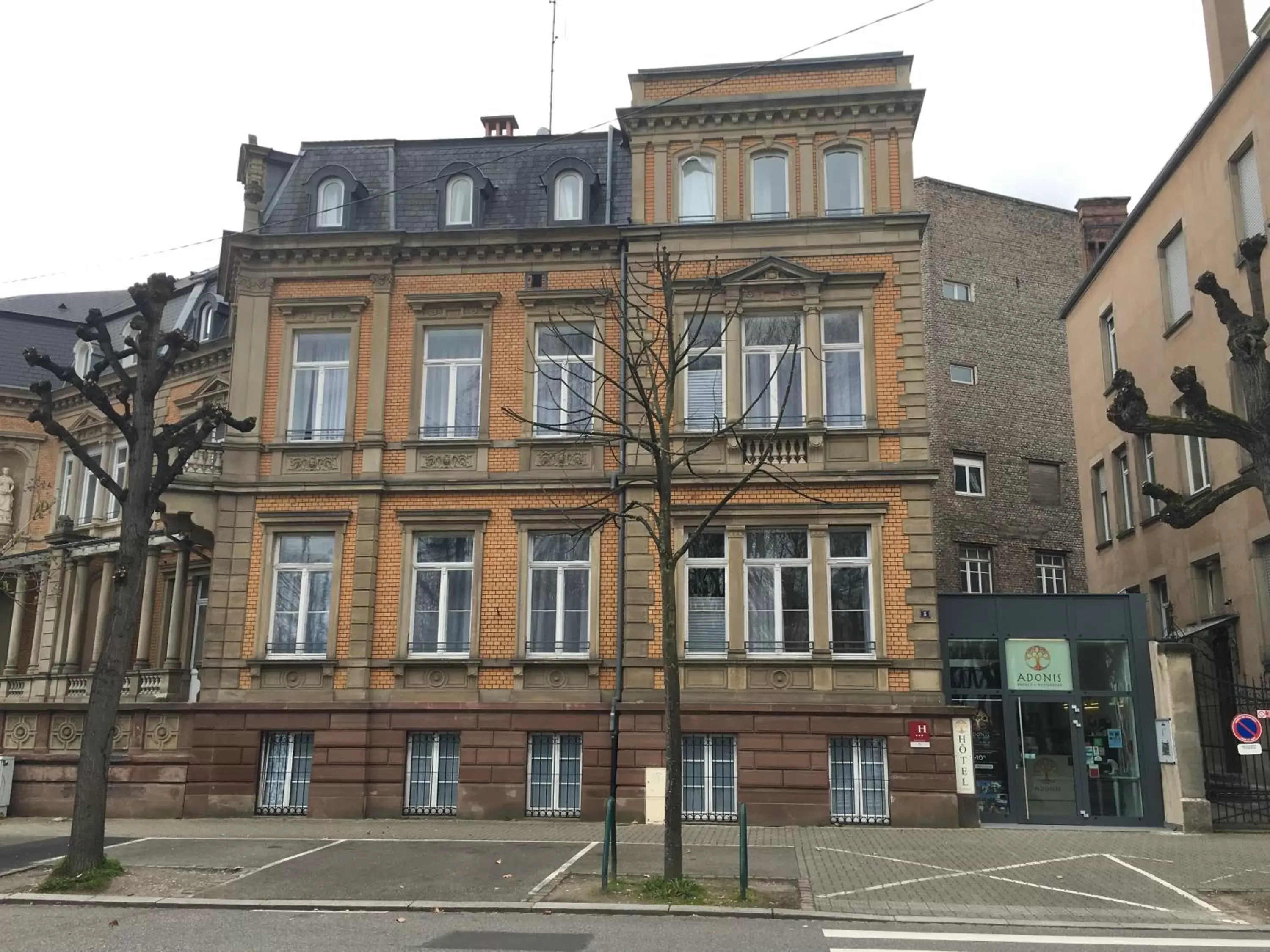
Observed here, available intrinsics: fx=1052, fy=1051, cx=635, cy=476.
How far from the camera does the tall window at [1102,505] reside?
26.9 metres

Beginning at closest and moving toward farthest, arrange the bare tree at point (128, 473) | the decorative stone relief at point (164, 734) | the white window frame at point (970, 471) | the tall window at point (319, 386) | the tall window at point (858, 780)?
the bare tree at point (128, 473)
the tall window at point (858, 780)
the decorative stone relief at point (164, 734)
the tall window at point (319, 386)
the white window frame at point (970, 471)

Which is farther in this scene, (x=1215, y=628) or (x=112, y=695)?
(x=1215, y=628)

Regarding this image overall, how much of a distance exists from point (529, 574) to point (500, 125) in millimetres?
11984

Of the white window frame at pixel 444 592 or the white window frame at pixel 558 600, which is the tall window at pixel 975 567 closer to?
the white window frame at pixel 558 600

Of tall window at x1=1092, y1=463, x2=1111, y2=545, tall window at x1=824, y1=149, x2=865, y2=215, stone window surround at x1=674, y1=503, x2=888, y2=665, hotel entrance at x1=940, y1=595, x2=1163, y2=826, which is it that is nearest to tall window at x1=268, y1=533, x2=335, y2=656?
stone window surround at x1=674, y1=503, x2=888, y2=665

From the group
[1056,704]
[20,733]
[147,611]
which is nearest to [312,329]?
[20,733]

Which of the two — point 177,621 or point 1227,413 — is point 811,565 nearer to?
point 1227,413

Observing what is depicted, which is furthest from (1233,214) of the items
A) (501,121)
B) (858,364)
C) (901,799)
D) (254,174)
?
(254,174)

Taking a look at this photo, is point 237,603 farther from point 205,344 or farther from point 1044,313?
point 1044,313

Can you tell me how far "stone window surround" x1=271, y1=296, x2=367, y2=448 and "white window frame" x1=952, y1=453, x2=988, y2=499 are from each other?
22.8 meters

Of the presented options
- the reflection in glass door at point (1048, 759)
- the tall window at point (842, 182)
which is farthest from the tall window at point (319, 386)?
the reflection in glass door at point (1048, 759)

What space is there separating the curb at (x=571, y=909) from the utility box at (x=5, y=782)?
8129mm

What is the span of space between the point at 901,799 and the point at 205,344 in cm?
2083

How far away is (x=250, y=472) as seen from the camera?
1900 cm
